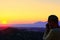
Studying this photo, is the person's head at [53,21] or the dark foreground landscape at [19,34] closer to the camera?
the person's head at [53,21]

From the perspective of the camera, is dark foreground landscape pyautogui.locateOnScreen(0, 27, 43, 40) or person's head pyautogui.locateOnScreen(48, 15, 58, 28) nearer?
person's head pyautogui.locateOnScreen(48, 15, 58, 28)

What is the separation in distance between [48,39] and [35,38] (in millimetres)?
19912

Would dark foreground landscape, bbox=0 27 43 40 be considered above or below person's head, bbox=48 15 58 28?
above

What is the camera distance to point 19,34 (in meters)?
24.8

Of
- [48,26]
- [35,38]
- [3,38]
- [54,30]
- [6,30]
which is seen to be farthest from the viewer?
[6,30]

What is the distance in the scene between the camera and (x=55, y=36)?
327 centimetres

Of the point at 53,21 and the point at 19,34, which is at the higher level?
the point at 19,34

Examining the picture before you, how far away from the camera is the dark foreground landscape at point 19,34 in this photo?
23.4 meters

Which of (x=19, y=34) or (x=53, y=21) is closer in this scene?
(x=53, y=21)

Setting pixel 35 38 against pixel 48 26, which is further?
pixel 35 38

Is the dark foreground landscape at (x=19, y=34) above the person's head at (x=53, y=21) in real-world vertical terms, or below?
above

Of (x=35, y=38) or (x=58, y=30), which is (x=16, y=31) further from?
(x=58, y=30)

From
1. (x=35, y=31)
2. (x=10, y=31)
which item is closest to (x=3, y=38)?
(x=10, y=31)

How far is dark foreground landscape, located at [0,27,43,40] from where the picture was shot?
76.9ft
